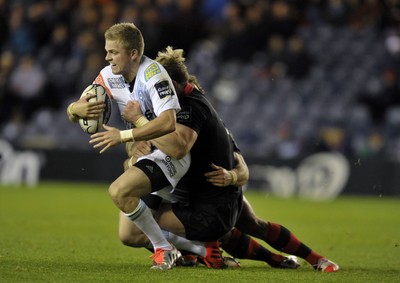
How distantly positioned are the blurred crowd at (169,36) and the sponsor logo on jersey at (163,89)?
12.1 m

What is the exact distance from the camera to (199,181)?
8.11 metres

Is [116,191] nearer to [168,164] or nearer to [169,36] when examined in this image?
[168,164]

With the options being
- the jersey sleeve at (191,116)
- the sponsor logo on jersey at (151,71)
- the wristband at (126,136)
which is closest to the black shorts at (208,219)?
the jersey sleeve at (191,116)

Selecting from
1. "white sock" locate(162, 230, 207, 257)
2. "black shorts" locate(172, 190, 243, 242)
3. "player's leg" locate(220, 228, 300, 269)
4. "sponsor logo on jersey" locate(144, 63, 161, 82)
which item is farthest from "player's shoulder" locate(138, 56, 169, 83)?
"player's leg" locate(220, 228, 300, 269)

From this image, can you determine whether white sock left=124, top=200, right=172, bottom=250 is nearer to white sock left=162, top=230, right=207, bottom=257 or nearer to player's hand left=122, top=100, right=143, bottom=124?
white sock left=162, top=230, right=207, bottom=257

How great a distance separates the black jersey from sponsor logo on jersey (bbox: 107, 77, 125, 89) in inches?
20.5

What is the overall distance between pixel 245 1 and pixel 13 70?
544cm

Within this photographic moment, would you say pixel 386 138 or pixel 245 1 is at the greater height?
pixel 245 1

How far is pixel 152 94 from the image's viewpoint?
299 inches

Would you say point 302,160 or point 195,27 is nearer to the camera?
point 302,160

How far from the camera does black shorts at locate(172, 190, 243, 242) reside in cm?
800

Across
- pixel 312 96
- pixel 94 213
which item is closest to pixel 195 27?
pixel 312 96

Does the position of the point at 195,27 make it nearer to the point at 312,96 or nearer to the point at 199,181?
the point at 312,96

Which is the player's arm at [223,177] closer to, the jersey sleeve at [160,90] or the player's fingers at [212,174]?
the player's fingers at [212,174]
